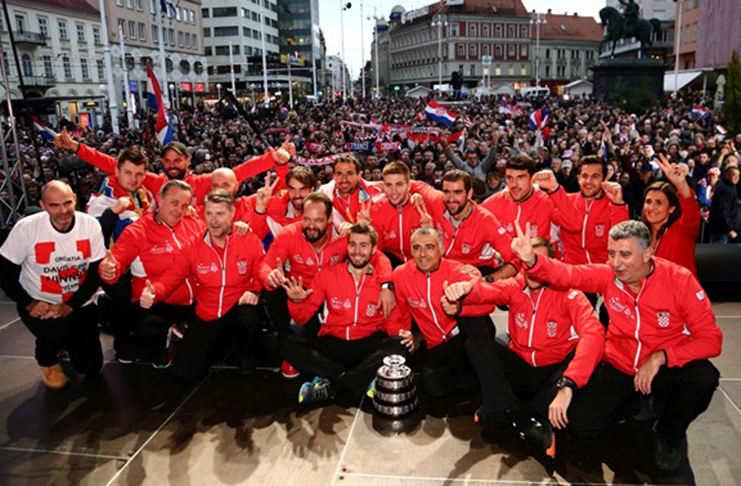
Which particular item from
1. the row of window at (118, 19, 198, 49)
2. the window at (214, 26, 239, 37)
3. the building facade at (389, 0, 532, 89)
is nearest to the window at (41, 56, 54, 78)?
the row of window at (118, 19, 198, 49)

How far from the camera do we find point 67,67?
49.8 m

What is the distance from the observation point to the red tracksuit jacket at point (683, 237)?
5023 millimetres

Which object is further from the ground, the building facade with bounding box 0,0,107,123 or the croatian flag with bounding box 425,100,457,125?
the building facade with bounding box 0,0,107,123

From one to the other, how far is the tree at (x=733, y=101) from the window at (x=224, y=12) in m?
77.7

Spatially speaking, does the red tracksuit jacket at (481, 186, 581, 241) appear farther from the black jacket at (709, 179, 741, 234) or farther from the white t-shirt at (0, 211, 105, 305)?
the white t-shirt at (0, 211, 105, 305)

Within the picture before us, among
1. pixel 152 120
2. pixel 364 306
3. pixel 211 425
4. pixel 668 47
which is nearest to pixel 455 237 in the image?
pixel 364 306

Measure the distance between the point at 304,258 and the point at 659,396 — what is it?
11.3 ft

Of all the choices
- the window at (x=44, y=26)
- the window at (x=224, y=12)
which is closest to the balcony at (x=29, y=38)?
the window at (x=44, y=26)

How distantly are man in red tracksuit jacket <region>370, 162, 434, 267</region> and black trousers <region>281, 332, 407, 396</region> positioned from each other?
1.50 metres

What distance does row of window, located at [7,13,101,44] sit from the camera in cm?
4534

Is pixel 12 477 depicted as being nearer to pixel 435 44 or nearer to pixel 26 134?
pixel 26 134

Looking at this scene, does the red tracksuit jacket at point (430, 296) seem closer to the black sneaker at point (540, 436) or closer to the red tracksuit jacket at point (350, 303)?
the red tracksuit jacket at point (350, 303)

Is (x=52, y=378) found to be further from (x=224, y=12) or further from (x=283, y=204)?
(x=224, y=12)

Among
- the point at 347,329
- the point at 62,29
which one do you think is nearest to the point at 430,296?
the point at 347,329
